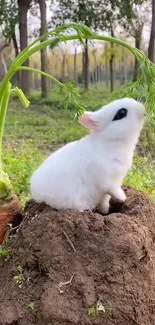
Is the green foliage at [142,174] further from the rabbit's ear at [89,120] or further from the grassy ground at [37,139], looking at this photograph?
the rabbit's ear at [89,120]

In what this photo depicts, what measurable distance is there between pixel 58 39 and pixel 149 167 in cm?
399

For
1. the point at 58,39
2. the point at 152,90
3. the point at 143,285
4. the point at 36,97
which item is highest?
the point at 58,39

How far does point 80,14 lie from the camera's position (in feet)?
51.9

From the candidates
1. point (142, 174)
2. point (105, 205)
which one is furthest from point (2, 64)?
point (105, 205)

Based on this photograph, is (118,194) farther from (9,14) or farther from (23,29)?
(9,14)

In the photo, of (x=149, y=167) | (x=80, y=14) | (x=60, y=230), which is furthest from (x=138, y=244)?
(x=80, y=14)

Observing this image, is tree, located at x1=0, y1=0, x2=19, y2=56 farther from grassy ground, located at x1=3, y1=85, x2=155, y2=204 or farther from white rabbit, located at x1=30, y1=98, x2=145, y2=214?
white rabbit, located at x1=30, y1=98, x2=145, y2=214

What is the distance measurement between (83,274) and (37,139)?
662 centimetres

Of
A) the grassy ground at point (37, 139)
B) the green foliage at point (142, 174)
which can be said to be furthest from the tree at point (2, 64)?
the green foliage at point (142, 174)

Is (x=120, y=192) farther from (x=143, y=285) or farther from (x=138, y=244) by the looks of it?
(x=143, y=285)

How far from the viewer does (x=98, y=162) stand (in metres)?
2.43

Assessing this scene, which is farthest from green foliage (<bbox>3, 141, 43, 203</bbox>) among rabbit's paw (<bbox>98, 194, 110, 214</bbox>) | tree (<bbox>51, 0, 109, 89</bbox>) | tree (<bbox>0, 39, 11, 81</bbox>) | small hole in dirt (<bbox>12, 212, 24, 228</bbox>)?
tree (<bbox>0, 39, 11, 81</bbox>)

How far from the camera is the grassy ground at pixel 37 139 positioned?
14.7 ft

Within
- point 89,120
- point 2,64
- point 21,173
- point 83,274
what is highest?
point 89,120
